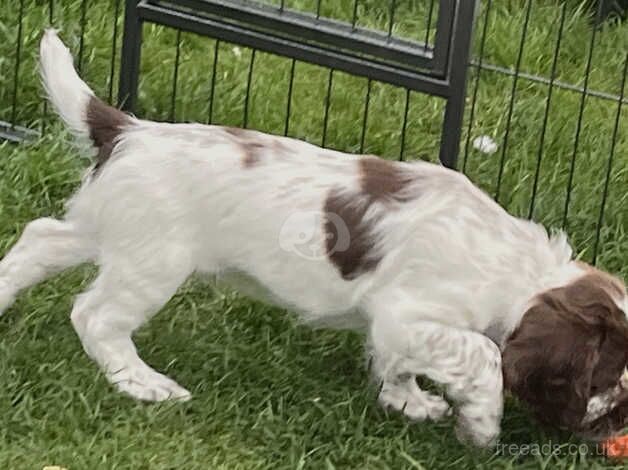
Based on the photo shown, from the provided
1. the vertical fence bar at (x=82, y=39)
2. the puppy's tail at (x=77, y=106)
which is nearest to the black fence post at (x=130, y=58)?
the vertical fence bar at (x=82, y=39)

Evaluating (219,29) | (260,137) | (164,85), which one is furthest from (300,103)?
(260,137)

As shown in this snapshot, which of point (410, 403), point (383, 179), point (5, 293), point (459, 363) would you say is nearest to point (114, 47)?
point (5, 293)

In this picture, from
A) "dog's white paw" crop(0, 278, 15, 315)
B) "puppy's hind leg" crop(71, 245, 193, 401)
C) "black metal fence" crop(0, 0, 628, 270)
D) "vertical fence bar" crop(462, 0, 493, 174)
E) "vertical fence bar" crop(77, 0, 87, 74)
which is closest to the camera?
"puppy's hind leg" crop(71, 245, 193, 401)

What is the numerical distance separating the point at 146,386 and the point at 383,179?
781mm

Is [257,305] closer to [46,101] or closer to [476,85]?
[46,101]

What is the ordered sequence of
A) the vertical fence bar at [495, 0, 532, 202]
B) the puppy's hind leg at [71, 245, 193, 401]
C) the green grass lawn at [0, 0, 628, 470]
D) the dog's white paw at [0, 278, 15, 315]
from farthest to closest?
the vertical fence bar at [495, 0, 532, 202], the dog's white paw at [0, 278, 15, 315], the puppy's hind leg at [71, 245, 193, 401], the green grass lawn at [0, 0, 628, 470]

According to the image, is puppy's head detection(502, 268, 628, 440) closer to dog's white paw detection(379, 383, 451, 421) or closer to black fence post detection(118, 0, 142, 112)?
dog's white paw detection(379, 383, 451, 421)

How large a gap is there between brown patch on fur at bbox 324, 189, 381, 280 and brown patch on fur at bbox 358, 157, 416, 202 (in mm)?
54

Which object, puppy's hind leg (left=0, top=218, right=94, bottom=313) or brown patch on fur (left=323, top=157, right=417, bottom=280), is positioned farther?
puppy's hind leg (left=0, top=218, right=94, bottom=313)

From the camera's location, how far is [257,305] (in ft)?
14.9

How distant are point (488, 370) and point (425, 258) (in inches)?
12.2

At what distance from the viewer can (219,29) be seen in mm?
4934

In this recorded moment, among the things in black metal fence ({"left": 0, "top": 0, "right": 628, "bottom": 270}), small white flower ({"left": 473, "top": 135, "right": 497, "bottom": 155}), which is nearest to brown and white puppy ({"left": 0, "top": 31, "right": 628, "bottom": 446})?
black metal fence ({"left": 0, "top": 0, "right": 628, "bottom": 270})

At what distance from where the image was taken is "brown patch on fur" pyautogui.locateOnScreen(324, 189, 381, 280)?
3.90m
